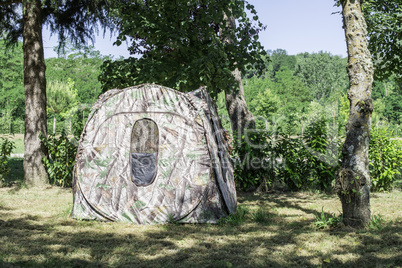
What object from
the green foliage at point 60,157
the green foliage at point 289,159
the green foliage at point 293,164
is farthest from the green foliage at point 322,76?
the green foliage at point 60,157

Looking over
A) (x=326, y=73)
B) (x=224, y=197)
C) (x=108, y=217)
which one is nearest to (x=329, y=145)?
(x=224, y=197)

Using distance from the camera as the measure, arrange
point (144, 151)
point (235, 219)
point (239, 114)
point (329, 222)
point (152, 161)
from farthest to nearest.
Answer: point (239, 114), point (144, 151), point (152, 161), point (235, 219), point (329, 222)

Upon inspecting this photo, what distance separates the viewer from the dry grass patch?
4332 millimetres

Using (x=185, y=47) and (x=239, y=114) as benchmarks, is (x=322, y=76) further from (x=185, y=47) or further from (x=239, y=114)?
(x=185, y=47)

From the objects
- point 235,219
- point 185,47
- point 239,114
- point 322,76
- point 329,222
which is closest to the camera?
point 329,222

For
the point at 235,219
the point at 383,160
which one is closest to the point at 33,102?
the point at 235,219

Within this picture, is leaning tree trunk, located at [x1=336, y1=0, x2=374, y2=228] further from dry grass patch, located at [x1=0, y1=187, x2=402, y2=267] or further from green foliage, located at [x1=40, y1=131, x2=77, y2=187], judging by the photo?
green foliage, located at [x1=40, y1=131, x2=77, y2=187]

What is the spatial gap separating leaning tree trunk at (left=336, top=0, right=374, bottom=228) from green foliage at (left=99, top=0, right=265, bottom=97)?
323 centimetres

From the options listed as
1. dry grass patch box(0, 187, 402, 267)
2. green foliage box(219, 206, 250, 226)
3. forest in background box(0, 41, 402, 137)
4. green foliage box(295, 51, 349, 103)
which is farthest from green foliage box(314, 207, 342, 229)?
green foliage box(295, 51, 349, 103)

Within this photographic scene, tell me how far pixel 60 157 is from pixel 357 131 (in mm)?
7575

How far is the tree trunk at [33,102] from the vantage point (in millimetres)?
10117

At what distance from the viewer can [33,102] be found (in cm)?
1019

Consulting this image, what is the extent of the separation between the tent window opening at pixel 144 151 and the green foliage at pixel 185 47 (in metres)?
1.91

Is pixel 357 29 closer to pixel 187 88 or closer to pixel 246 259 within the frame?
pixel 246 259
